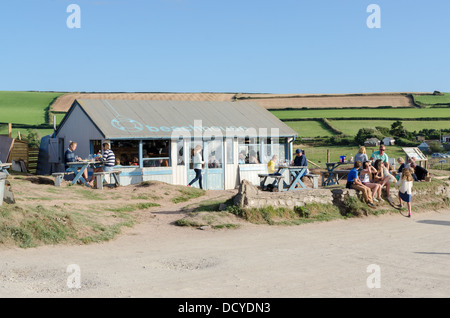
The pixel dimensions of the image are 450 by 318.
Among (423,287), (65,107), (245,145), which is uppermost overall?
(65,107)

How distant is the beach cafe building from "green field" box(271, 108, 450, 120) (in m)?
41.0

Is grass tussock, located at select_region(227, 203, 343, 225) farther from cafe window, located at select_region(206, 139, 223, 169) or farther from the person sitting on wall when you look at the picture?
the person sitting on wall

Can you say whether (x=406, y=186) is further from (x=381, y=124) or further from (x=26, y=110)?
(x=26, y=110)

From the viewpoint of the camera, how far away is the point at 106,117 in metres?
21.5

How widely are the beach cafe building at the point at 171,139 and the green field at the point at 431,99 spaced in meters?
56.9

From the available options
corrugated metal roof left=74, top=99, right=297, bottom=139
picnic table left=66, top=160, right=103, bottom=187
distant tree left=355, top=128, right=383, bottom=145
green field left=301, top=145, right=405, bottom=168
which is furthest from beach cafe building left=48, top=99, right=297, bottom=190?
distant tree left=355, top=128, right=383, bottom=145

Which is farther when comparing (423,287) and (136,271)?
(136,271)

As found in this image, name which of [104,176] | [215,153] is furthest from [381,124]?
[104,176]

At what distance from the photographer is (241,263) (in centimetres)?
936

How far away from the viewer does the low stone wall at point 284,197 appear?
532 inches
